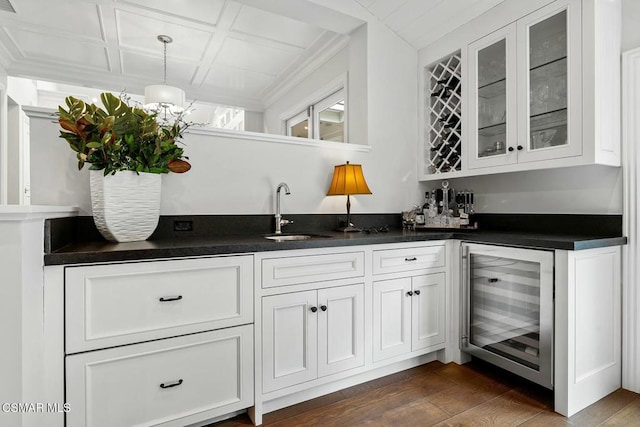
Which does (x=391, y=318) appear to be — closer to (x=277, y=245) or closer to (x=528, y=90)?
(x=277, y=245)

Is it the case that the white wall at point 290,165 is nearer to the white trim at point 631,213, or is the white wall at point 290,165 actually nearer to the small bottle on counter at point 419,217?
the small bottle on counter at point 419,217

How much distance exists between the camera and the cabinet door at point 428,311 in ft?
6.98

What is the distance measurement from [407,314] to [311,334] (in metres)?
0.66

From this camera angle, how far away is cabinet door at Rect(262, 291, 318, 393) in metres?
1.65

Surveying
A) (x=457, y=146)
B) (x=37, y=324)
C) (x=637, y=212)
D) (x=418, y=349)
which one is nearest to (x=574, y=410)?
(x=418, y=349)


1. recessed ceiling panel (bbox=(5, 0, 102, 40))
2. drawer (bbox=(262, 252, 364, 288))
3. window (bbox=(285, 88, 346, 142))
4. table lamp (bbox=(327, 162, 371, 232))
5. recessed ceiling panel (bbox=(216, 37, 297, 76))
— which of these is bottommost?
drawer (bbox=(262, 252, 364, 288))

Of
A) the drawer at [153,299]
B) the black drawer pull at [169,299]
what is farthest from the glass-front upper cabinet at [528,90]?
the black drawer pull at [169,299]

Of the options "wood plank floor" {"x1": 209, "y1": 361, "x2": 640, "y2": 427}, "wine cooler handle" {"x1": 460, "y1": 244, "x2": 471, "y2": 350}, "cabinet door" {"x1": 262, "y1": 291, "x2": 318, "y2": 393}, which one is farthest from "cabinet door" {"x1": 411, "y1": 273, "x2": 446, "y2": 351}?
"cabinet door" {"x1": 262, "y1": 291, "x2": 318, "y2": 393}

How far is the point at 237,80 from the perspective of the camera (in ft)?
13.9

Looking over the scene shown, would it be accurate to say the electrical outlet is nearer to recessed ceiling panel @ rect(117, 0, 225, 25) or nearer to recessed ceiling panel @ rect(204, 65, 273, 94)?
recessed ceiling panel @ rect(117, 0, 225, 25)

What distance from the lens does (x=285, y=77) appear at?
4066 mm

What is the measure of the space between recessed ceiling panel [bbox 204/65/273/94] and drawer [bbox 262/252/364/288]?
296 cm

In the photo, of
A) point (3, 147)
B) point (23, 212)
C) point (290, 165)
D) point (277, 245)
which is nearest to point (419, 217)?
point (290, 165)

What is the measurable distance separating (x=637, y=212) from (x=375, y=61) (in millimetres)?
1923
